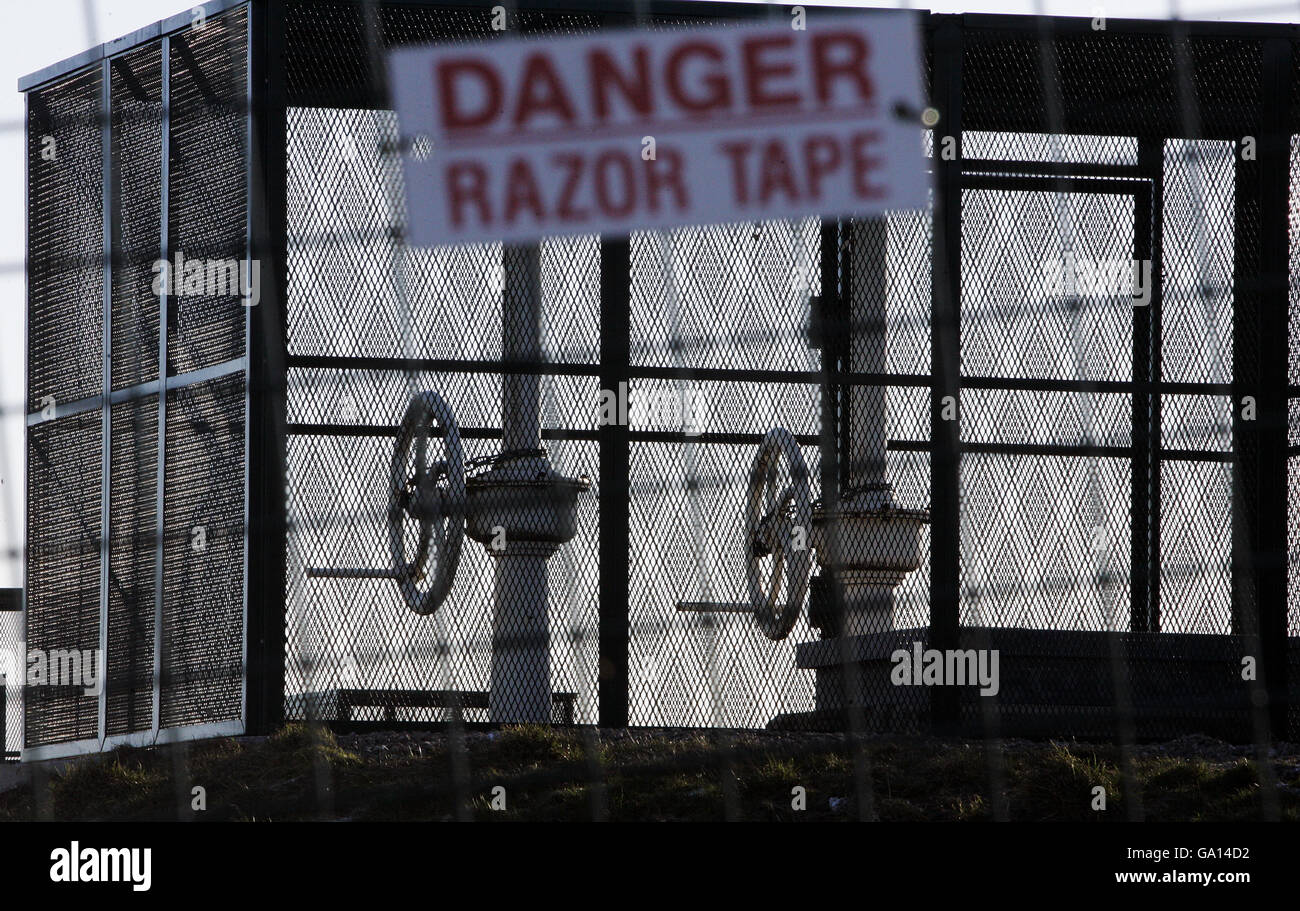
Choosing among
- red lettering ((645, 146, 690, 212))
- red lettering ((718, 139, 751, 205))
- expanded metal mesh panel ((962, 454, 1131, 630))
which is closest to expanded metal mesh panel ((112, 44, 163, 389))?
red lettering ((645, 146, 690, 212))

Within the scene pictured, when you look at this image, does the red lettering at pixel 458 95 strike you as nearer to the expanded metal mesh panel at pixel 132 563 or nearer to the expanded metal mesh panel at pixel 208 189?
the expanded metal mesh panel at pixel 208 189

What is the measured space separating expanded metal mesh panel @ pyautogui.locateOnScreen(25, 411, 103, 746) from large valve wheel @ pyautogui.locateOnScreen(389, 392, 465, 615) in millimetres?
2178

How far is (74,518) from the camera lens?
11023 mm

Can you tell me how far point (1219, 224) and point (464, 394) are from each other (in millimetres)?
3814

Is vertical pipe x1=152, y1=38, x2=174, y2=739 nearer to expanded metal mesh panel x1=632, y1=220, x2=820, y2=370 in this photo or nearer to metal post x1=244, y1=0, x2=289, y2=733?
metal post x1=244, y1=0, x2=289, y2=733

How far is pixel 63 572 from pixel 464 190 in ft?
10.9

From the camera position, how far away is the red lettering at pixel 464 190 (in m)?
9.57

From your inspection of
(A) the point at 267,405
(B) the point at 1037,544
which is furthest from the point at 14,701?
(B) the point at 1037,544

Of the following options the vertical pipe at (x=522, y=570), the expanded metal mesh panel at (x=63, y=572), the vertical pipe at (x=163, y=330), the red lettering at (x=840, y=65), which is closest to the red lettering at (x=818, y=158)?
the red lettering at (x=840, y=65)

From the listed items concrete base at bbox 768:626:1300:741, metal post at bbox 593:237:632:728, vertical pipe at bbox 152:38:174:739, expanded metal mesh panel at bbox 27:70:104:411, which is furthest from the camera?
expanded metal mesh panel at bbox 27:70:104:411

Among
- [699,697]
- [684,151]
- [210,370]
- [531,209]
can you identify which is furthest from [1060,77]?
[210,370]

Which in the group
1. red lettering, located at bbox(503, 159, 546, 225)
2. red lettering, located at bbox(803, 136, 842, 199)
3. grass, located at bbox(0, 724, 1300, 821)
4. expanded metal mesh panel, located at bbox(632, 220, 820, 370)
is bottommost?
grass, located at bbox(0, 724, 1300, 821)

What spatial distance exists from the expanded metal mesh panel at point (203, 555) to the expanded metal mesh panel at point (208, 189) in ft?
0.90

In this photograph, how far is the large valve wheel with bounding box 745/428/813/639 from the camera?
30.3 feet
